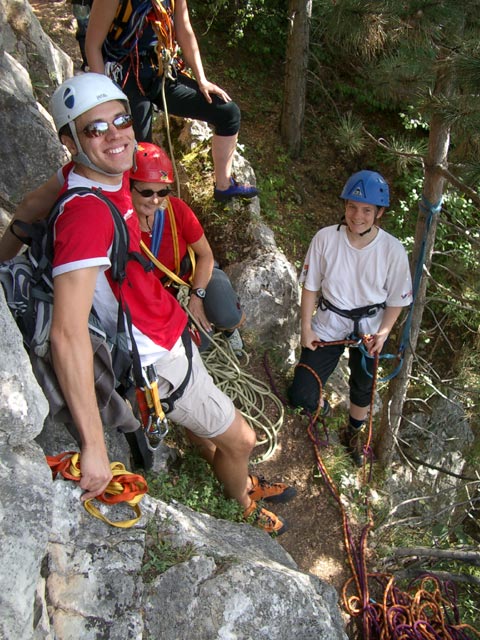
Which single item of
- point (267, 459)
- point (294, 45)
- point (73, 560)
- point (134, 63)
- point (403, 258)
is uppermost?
point (294, 45)

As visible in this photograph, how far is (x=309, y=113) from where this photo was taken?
29.1ft

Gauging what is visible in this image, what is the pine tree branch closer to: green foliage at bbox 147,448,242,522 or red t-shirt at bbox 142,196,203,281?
green foliage at bbox 147,448,242,522

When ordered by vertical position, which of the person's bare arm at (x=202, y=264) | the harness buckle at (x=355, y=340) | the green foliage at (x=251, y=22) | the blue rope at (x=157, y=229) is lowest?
the harness buckle at (x=355, y=340)

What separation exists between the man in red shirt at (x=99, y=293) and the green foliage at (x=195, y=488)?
0.49m

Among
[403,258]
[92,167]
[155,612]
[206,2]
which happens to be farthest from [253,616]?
[206,2]

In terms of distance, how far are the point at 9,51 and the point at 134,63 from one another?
1.94 m

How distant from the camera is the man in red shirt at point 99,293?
198 centimetres

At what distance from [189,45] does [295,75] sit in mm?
4019

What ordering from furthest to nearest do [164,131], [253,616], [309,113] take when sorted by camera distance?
[309,113] < [164,131] < [253,616]

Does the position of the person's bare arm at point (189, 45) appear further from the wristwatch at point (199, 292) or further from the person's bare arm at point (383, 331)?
the person's bare arm at point (383, 331)

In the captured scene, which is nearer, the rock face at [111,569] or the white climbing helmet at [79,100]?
the rock face at [111,569]

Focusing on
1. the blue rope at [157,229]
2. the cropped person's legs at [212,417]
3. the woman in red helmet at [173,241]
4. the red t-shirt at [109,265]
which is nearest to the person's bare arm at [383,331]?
the woman in red helmet at [173,241]

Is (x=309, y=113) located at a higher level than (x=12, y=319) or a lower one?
higher

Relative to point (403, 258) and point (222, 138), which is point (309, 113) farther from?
point (403, 258)
